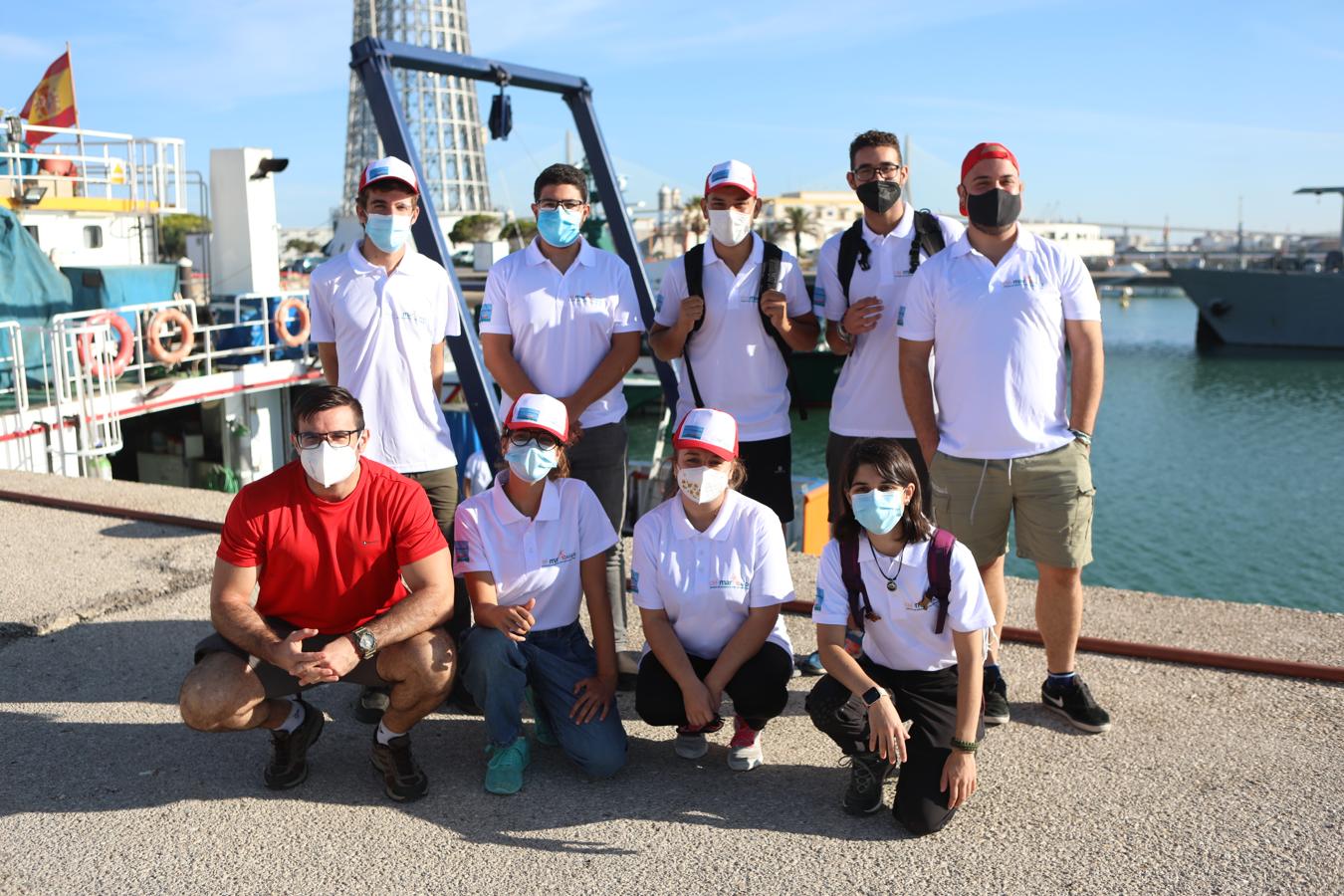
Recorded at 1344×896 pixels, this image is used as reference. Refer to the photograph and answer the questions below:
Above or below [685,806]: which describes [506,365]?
above

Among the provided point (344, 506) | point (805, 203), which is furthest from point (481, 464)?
point (805, 203)

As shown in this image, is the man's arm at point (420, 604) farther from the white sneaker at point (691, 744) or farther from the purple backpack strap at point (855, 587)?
the purple backpack strap at point (855, 587)

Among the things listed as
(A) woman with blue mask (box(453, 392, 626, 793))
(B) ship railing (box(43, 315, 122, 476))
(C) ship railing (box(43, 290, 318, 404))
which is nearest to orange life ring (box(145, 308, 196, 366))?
(C) ship railing (box(43, 290, 318, 404))

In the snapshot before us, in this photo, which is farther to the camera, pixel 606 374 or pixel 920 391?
pixel 606 374

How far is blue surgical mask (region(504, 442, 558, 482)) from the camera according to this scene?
3.70 m

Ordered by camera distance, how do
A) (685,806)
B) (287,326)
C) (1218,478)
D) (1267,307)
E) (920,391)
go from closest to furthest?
(685,806)
(920,391)
(287,326)
(1218,478)
(1267,307)

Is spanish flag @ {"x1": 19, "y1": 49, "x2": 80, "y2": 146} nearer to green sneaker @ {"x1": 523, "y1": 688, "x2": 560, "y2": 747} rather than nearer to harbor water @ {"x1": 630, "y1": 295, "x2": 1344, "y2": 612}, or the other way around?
harbor water @ {"x1": 630, "y1": 295, "x2": 1344, "y2": 612}

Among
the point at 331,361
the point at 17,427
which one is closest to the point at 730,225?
the point at 331,361

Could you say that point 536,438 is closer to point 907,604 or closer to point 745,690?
point 745,690

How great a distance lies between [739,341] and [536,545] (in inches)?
45.0

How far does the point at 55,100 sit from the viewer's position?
18.1 metres

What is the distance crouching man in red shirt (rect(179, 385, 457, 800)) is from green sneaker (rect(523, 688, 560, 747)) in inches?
14.9

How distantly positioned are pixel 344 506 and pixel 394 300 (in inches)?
40.0

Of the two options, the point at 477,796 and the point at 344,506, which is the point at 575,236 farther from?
the point at 477,796
